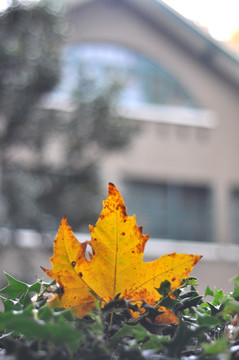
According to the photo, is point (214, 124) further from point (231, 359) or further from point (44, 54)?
point (231, 359)

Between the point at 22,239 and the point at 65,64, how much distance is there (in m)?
2.00

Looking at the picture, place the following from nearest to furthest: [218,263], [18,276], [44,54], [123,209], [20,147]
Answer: [123,209] → [18,276] → [44,54] → [20,147] → [218,263]

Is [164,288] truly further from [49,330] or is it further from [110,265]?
[49,330]

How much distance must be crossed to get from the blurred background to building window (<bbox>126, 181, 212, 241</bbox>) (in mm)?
17

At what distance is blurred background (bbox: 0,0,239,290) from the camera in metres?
6.11

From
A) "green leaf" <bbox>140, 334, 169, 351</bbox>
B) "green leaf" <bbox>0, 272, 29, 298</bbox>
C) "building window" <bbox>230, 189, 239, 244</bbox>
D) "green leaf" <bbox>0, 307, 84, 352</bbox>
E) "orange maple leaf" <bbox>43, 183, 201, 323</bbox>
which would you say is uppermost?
"building window" <bbox>230, 189, 239, 244</bbox>

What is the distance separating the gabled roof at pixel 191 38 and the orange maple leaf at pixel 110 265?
993cm

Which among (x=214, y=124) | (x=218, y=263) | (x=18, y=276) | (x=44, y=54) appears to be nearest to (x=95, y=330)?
(x=18, y=276)

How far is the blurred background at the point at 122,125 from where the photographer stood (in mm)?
6109

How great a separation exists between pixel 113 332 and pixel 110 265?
5 centimetres

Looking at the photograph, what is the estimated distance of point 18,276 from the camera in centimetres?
576

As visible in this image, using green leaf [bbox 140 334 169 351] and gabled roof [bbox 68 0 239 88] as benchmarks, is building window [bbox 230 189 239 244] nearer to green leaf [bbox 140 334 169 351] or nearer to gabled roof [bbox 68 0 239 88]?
gabled roof [bbox 68 0 239 88]

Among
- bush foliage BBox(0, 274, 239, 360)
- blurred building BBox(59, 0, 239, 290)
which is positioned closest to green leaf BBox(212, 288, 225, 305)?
bush foliage BBox(0, 274, 239, 360)

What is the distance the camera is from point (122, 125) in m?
6.50
